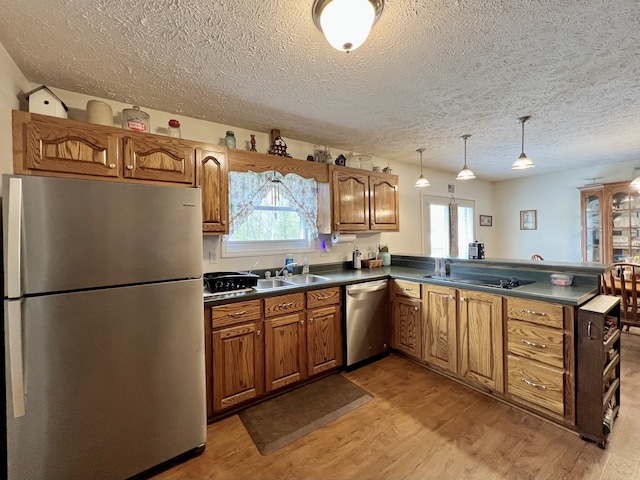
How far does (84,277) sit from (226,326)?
947 millimetres

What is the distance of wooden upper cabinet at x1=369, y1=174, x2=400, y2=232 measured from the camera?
337 cm

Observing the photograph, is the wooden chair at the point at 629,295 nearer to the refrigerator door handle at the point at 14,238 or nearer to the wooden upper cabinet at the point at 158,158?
the wooden upper cabinet at the point at 158,158

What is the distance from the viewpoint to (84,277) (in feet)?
4.52

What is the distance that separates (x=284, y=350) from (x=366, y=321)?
0.93m

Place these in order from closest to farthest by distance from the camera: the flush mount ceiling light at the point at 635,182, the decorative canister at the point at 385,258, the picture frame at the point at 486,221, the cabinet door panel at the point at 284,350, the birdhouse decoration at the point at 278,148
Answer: the cabinet door panel at the point at 284,350
the birdhouse decoration at the point at 278,148
the flush mount ceiling light at the point at 635,182
the decorative canister at the point at 385,258
the picture frame at the point at 486,221

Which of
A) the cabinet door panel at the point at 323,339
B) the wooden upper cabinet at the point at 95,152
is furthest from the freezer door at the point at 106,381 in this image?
the cabinet door panel at the point at 323,339

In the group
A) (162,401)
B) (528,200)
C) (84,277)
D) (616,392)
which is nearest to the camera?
(84,277)

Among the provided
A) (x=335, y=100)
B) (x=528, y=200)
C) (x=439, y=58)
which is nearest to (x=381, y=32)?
(x=439, y=58)

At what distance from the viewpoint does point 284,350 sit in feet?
7.71

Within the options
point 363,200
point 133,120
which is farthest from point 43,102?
point 363,200

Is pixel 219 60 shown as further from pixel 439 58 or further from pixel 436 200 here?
pixel 436 200

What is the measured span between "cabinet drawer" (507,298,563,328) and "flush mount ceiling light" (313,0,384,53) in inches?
80.7

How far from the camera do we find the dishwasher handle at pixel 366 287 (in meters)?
2.73

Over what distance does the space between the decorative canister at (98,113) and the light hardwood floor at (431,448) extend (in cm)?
228
